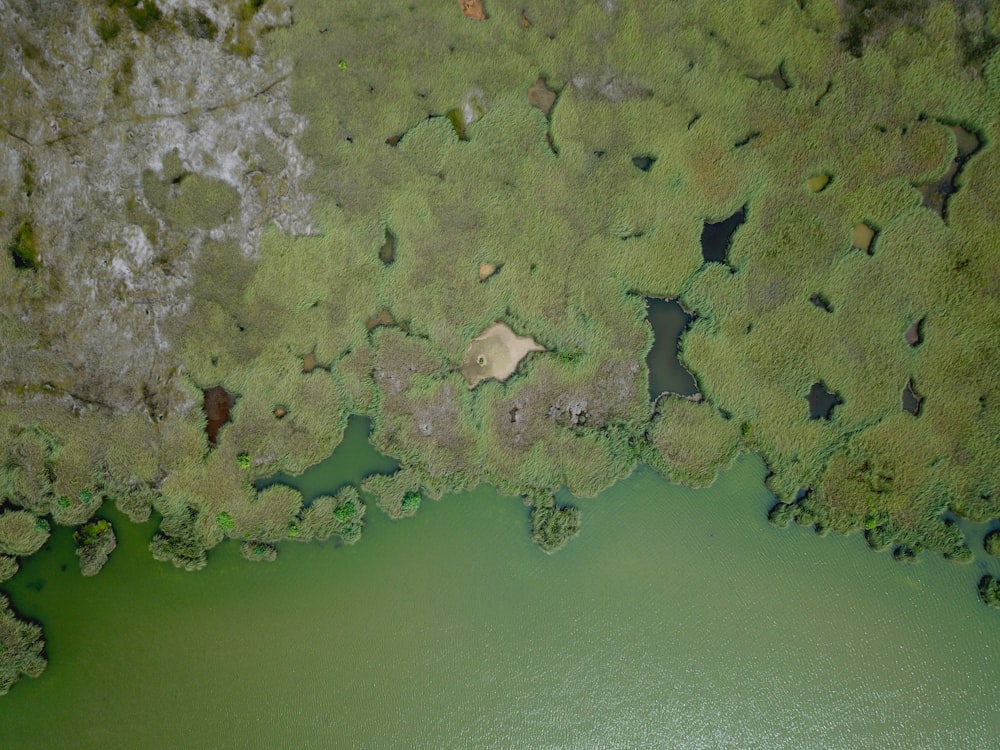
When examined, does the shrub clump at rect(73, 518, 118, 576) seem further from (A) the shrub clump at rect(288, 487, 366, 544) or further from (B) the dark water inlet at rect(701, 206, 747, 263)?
(B) the dark water inlet at rect(701, 206, 747, 263)

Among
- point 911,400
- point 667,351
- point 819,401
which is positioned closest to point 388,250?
point 667,351

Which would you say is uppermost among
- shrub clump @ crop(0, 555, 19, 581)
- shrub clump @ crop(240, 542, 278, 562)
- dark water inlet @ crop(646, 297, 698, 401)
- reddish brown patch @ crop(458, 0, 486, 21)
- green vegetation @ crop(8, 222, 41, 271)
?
reddish brown patch @ crop(458, 0, 486, 21)

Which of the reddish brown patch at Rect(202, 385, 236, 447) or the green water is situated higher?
the reddish brown patch at Rect(202, 385, 236, 447)

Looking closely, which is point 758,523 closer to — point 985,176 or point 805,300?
point 805,300

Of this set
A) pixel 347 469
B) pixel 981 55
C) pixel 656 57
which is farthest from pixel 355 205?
pixel 981 55

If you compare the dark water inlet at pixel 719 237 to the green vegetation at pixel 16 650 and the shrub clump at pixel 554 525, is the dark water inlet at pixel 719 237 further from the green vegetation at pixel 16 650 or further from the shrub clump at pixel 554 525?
the green vegetation at pixel 16 650

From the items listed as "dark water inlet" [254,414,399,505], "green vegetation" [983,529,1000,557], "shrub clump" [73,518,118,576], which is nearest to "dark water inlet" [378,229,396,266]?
"dark water inlet" [254,414,399,505]
